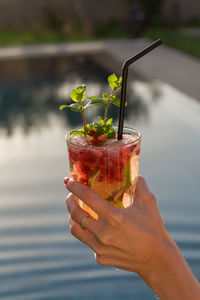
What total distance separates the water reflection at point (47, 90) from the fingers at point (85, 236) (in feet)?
14.5

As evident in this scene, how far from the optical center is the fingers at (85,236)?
121 cm

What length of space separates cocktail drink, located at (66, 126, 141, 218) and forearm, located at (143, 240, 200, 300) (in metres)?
0.23

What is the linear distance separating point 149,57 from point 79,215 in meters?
9.31

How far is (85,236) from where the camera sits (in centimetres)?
126

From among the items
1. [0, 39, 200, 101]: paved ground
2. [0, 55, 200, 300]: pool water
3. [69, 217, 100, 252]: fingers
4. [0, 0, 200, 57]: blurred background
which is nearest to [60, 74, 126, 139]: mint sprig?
[69, 217, 100, 252]: fingers

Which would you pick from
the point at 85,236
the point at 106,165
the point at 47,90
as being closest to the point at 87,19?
the point at 47,90

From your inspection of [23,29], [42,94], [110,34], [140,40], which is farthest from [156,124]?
[23,29]

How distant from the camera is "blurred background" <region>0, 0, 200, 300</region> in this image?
2.62m

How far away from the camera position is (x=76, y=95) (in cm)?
139

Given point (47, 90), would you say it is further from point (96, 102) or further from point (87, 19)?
point (87, 19)

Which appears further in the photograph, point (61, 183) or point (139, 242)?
point (61, 183)

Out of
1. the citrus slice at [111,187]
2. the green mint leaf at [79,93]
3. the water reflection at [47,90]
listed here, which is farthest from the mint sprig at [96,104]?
the water reflection at [47,90]

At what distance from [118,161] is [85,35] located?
567 inches

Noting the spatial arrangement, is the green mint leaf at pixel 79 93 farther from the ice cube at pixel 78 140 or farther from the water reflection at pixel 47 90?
the water reflection at pixel 47 90
